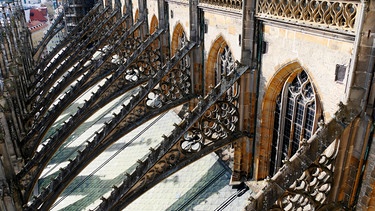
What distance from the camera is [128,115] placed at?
12.6m

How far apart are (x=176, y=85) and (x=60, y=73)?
30.9ft

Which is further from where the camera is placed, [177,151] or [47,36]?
[47,36]

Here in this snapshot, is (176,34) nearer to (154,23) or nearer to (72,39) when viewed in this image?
(154,23)

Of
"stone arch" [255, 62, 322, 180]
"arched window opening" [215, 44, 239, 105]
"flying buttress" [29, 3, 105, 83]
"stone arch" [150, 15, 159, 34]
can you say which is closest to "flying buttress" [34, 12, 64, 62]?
"flying buttress" [29, 3, 105, 83]

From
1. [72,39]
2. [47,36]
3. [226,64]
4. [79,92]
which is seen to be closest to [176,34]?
[226,64]

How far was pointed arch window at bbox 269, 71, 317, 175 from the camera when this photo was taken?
8609 mm

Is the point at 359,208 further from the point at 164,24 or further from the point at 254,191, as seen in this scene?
the point at 164,24

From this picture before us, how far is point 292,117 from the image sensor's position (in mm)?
9273

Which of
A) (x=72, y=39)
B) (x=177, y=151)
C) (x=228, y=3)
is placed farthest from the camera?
(x=72, y=39)

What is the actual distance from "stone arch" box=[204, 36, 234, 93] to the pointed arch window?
2.92 m

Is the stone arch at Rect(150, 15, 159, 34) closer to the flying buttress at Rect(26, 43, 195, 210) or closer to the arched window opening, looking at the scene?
the flying buttress at Rect(26, 43, 195, 210)

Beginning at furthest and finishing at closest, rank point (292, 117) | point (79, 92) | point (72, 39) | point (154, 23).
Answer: point (72, 39), point (154, 23), point (79, 92), point (292, 117)

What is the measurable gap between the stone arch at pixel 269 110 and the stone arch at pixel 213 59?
7.93 feet

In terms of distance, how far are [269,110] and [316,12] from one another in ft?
11.2
